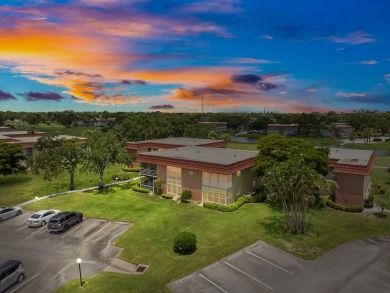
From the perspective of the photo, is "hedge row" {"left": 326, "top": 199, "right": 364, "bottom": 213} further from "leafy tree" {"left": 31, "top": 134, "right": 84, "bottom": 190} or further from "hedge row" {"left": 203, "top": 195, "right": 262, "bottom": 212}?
"leafy tree" {"left": 31, "top": 134, "right": 84, "bottom": 190}

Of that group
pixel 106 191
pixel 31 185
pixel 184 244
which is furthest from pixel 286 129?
pixel 184 244

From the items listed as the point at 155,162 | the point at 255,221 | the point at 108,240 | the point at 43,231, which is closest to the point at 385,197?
the point at 255,221

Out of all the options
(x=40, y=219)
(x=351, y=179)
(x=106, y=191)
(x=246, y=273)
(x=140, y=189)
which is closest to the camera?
(x=246, y=273)

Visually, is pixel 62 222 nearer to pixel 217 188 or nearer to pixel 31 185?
pixel 217 188

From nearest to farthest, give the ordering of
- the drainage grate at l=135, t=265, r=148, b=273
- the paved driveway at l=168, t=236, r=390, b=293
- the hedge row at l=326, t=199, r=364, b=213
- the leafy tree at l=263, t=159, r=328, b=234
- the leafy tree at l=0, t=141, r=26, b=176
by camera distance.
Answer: the paved driveway at l=168, t=236, r=390, b=293
the drainage grate at l=135, t=265, r=148, b=273
the leafy tree at l=263, t=159, r=328, b=234
the hedge row at l=326, t=199, r=364, b=213
the leafy tree at l=0, t=141, r=26, b=176

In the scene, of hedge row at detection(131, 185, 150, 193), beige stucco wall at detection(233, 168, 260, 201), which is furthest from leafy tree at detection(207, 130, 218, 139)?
hedge row at detection(131, 185, 150, 193)
